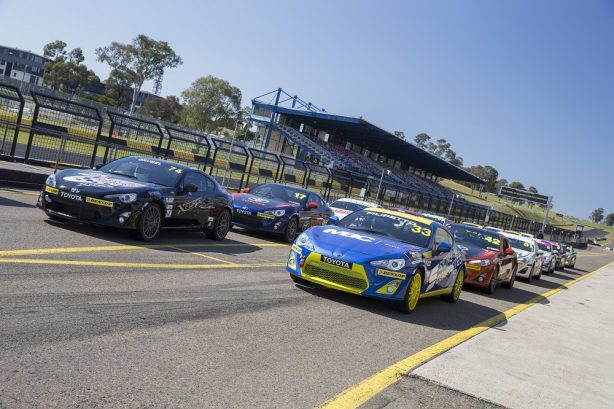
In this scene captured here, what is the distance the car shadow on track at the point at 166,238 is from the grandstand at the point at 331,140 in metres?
51.9

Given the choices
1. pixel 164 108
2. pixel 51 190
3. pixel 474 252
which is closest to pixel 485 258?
pixel 474 252

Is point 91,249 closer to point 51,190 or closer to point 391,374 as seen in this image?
point 51,190

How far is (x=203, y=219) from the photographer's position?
1245 centimetres

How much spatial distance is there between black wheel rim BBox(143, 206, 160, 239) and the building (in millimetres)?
120381

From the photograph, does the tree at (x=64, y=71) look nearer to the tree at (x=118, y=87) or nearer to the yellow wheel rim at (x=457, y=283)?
the tree at (x=118, y=87)

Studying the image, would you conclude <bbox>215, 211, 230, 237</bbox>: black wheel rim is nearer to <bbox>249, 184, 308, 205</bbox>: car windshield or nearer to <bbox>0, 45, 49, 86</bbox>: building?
<bbox>249, 184, 308, 205</bbox>: car windshield

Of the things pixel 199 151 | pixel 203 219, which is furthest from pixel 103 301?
pixel 199 151

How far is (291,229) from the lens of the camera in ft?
53.1

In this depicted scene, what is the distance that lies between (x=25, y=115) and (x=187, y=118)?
88700 mm

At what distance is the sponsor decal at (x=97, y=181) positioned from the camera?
33.5 feet

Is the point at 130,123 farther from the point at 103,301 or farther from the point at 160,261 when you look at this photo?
the point at 103,301

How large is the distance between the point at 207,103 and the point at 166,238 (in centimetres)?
9583

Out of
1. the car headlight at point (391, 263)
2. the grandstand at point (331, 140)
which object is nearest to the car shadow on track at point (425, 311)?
the car headlight at point (391, 263)

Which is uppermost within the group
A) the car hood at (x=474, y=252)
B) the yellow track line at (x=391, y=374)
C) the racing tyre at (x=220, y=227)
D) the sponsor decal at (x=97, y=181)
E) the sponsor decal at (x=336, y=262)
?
the car hood at (x=474, y=252)
